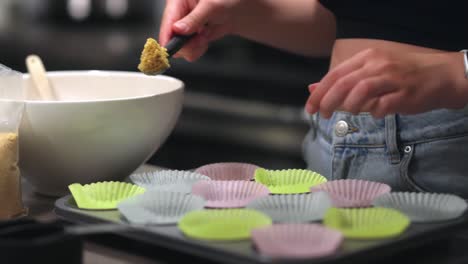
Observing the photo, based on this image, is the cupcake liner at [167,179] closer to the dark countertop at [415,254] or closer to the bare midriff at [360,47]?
the dark countertop at [415,254]

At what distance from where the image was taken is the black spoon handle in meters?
1.24

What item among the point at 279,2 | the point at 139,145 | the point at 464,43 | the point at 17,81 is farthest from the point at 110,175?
the point at 464,43

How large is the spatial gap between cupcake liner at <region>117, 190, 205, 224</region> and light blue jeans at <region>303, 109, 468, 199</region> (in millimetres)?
440

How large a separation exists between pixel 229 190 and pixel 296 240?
22 centimetres

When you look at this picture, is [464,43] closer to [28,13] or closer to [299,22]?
[299,22]

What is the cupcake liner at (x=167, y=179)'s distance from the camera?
3.71 feet

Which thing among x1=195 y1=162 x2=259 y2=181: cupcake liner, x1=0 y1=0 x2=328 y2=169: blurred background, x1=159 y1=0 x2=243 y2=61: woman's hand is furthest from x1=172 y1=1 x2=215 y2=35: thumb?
x1=0 y1=0 x2=328 y2=169: blurred background

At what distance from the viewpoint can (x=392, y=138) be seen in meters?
1.34

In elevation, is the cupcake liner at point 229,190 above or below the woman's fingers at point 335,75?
below

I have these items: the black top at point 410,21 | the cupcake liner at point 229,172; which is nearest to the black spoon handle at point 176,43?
the cupcake liner at point 229,172

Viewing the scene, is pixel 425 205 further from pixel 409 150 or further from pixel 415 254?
pixel 409 150

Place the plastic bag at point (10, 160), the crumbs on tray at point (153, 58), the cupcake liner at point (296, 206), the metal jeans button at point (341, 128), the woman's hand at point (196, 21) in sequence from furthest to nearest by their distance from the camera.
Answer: the metal jeans button at point (341, 128) → the woman's hand at point (196, 21) → the crumbs on tray at point (153, 58) → the plastic bag at point (10, 160) → the cupcake liner at point (296, 206)

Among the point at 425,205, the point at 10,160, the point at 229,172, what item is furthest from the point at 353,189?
the point at 10,160

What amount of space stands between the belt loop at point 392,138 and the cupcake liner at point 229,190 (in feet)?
1.12
